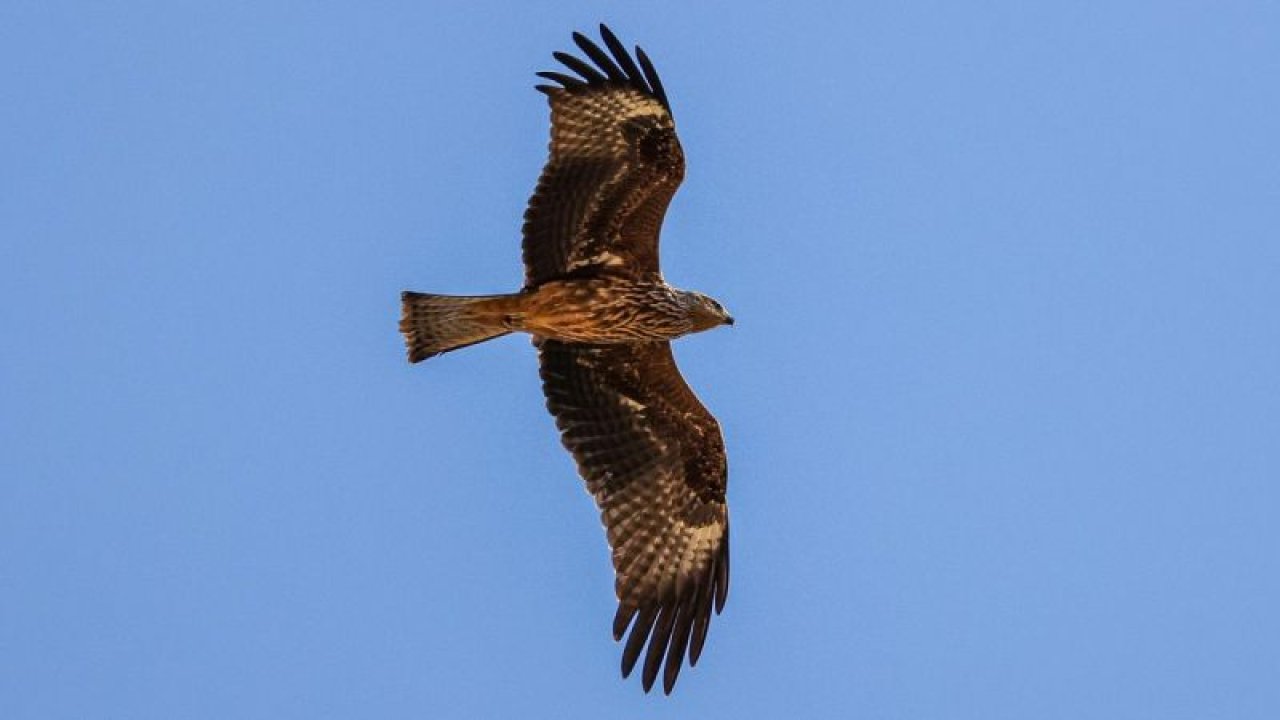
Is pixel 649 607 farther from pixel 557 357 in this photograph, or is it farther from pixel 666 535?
pixel 557 357

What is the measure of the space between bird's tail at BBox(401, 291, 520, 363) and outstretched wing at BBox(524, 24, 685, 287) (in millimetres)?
272

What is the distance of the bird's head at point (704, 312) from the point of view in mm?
13055

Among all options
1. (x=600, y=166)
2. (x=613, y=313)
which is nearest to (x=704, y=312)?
(x=613, y=313)

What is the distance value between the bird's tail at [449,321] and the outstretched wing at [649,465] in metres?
0.64

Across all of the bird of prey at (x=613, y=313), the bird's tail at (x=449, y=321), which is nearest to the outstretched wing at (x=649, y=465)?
the bird of prey at (x=613, y=313)

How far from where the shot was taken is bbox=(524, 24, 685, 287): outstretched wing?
1285cm

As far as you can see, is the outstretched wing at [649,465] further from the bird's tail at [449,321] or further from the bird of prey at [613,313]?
the bird's tail at [449,321]

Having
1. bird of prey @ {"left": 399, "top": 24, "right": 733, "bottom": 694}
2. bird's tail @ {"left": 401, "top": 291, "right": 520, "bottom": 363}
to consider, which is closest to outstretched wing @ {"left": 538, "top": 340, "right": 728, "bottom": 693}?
bird of prey @ {"left": 399, "top": 24, "right": 733, "bottom": 694}

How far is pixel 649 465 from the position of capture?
44.9 feet

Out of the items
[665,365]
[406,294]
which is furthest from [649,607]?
[406,294]

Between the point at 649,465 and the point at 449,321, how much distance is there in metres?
1.68

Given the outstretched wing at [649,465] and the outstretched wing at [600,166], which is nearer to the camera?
the outstretched wing at [600,166]

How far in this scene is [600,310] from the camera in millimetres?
12922

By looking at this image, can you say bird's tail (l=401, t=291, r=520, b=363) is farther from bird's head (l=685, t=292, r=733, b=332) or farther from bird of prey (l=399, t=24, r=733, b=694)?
bird's head (l=685, t=292, r=733, b=332)
